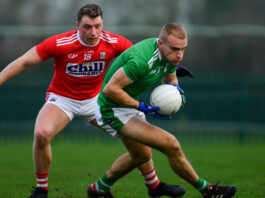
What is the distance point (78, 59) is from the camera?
6695 millimetres

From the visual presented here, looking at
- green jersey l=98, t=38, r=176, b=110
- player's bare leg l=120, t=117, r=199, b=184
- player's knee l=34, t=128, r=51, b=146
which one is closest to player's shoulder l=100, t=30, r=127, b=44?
green jersey l=98, t=38, r=176, b=110

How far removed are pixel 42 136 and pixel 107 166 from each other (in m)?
4.29

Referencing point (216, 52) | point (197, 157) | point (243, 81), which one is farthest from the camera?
point (216, 52)

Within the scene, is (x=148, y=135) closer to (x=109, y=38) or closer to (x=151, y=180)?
(x=151, y=180)

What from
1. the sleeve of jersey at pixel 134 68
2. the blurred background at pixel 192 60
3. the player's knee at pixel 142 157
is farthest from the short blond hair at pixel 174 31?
the blurred background at pixel 192 60

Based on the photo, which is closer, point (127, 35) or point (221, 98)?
point (221, 98)

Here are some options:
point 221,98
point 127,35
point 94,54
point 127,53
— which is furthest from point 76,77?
point 127,35

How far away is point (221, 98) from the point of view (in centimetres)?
1541

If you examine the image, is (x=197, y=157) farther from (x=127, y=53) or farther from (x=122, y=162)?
(x=127, y=53)

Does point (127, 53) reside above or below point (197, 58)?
above

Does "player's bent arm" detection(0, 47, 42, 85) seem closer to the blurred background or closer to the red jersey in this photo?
the red jersey

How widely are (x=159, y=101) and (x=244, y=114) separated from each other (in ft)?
33.3

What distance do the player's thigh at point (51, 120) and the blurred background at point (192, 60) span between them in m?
8.42

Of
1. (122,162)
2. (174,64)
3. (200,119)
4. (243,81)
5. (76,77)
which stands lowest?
(200,119)
